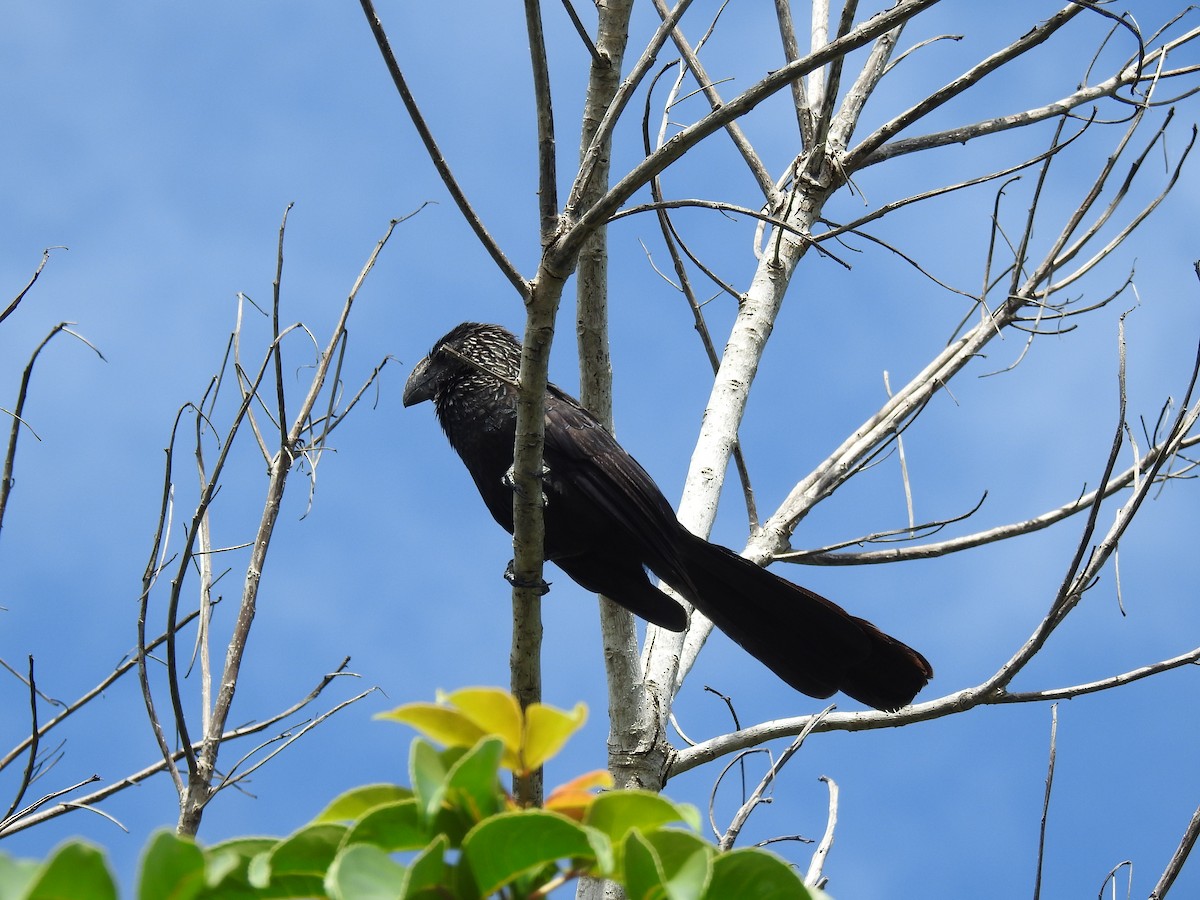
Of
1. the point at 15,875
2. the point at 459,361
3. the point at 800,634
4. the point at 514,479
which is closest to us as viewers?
the point at 15,875

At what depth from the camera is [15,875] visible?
0.95 meters

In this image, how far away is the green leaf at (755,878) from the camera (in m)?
1.09

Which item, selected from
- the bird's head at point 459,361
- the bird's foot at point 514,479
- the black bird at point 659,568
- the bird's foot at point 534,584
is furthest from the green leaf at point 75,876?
the bird's head at point 459,361

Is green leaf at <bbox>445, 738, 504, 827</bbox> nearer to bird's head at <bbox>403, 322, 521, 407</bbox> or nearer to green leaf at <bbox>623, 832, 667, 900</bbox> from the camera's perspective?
green leaf at <bbox>623, 832, 667, 900</bbox>

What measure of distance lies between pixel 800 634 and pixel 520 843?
303cm

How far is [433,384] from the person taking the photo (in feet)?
16.0

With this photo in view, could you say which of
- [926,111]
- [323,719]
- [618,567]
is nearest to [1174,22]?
[926,111]

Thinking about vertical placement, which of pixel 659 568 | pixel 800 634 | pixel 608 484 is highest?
pixel 608 484

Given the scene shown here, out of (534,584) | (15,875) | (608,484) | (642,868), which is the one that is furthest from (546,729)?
(608,484)

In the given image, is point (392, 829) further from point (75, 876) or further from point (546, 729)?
point (75, 876)

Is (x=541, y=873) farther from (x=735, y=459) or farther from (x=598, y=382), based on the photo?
(x=735, y=459)

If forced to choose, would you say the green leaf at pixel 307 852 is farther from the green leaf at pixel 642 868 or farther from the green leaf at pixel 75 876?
the green leaf at pixel 642 868

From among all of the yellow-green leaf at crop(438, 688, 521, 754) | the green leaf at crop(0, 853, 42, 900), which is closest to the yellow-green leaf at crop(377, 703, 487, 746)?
the yellow-green leaf at crop(438, 688, 521, 754)

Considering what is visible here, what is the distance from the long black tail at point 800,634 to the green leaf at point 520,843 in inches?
115
